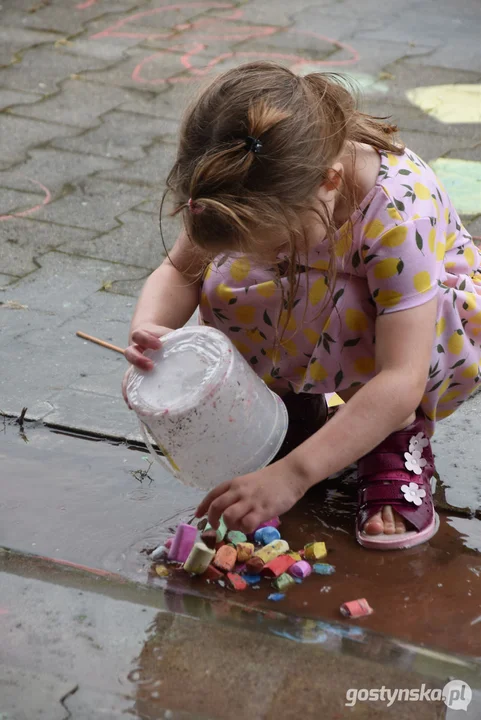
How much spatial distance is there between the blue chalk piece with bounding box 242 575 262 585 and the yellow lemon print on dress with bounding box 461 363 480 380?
2.12ft

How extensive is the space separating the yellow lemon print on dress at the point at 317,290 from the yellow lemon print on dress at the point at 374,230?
0.16 metres

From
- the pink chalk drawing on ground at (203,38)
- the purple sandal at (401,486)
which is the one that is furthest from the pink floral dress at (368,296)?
the pink chalk drawing on ground at (203,38)

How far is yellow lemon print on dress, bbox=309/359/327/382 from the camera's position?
216 cm

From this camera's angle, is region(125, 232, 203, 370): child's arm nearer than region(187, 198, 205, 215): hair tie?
No

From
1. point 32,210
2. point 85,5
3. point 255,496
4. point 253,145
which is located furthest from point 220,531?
point 85,5

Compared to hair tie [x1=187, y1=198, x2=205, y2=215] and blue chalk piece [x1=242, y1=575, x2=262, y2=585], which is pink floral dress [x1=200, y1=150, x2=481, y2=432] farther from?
blue chalk piece [x1=242, y1=575, x2=262, y2=585]

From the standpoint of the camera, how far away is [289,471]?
1.86 meters

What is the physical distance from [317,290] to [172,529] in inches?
22.9

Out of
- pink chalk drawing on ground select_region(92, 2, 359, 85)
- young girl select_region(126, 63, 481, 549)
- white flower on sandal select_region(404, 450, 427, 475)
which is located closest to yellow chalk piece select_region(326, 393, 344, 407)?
young girl select_region(126, 63, 481, 549)

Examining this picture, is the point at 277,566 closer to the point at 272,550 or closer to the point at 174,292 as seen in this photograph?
the point at 272,550

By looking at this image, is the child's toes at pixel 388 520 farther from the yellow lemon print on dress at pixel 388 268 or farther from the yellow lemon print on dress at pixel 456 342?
the yellow lemon print on dress at pixel 388 268

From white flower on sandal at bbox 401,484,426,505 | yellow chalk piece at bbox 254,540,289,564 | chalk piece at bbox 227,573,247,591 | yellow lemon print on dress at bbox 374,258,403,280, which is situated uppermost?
yellow lemon print on dress at bbox 374,258,403,280

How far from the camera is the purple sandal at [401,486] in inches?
80.7

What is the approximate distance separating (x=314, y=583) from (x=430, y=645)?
0.27 meters
